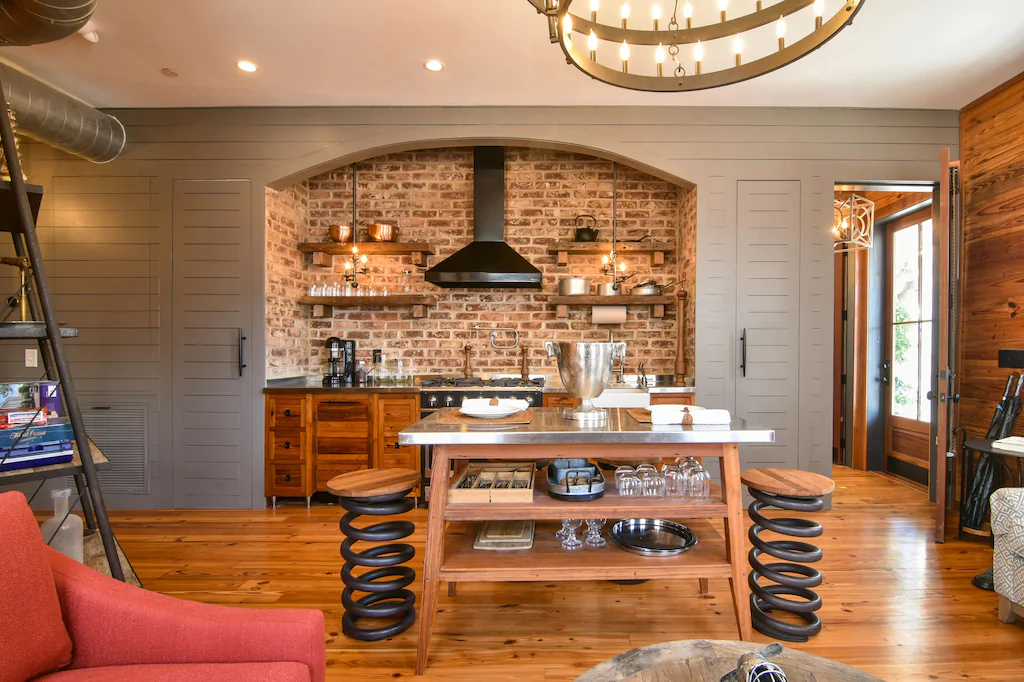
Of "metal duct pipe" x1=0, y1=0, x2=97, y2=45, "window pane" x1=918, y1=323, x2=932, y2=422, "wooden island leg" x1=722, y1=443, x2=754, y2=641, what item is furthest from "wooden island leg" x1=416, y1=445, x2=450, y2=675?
"window pane" x1=918, y1=323, x2=932, y2=422

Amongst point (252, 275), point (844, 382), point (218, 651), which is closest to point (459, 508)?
point (218, 651)

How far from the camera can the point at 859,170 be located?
406 centimetres

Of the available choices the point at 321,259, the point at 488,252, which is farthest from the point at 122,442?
the point at 488,252

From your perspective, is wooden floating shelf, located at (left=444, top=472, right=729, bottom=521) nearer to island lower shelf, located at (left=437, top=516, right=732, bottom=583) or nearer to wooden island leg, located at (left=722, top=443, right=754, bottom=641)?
wooden island leg, located at (left=722, top=443, right=754, bottom=641)

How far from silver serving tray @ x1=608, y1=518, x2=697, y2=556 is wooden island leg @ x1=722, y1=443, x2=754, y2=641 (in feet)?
0.62

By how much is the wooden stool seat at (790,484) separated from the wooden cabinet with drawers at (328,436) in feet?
8.35

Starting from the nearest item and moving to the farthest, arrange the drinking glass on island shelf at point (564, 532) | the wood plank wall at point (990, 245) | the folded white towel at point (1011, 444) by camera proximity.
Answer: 1. the drinking glass on island shelf at point (564, 532)
2. the folded white towel at point (1011, 444)
3. the wood plank wall at point (990, 245)

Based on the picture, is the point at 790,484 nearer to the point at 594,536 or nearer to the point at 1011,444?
the point at 594,536

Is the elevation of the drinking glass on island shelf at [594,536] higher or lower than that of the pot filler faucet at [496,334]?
lower

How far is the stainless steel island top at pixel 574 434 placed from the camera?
1891mm

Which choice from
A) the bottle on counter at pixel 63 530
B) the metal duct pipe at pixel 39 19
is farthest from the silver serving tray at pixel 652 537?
the metal duct pipe at pixel 39 19

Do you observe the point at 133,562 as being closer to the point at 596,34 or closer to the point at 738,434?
the point at 738,434

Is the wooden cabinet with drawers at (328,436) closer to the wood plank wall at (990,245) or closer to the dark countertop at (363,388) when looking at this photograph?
the dark countertop at (363,388)

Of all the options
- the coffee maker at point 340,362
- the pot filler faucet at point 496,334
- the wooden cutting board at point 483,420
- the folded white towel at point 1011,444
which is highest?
the pot filler faucet at point 496,334
